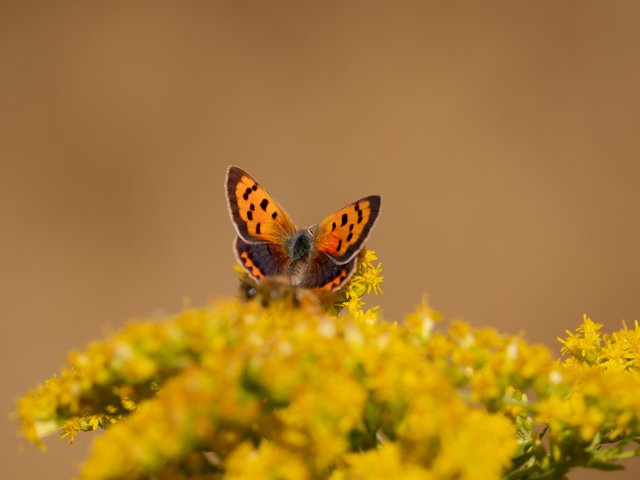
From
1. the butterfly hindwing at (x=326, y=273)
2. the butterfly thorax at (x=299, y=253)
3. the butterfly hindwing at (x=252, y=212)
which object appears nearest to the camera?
the butterfly hindwing at (x=326, y=273)

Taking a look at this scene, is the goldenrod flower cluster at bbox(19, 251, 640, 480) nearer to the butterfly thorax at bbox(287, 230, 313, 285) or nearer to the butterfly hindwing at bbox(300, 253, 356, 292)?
the butterfly hindwing at bbox(300, 253, 356, 292)

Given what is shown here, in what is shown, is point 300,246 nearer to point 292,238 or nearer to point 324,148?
point 292,238

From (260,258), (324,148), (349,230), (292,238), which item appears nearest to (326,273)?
(349,230)

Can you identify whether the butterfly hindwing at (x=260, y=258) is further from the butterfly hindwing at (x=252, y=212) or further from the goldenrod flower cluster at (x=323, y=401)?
the goldenrod flower cluster at (x=323, y=401)

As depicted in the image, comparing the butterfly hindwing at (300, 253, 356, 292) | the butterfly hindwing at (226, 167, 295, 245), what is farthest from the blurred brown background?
the butterfly hindwing at (300, 253, 356, 292)

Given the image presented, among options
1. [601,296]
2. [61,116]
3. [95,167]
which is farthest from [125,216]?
[601,296]

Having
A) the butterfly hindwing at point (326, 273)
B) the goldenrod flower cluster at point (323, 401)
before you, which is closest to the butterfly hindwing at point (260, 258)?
the butterfly hindwing at point (326, 273)

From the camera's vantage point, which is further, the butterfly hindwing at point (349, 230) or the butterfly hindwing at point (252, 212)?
the butterfly hindwing at point (252, 212)

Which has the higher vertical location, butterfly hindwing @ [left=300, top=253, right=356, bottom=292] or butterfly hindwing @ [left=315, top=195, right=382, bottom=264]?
butterfly hindwing @ [left=315, top=195, right=382, bottom=264]
